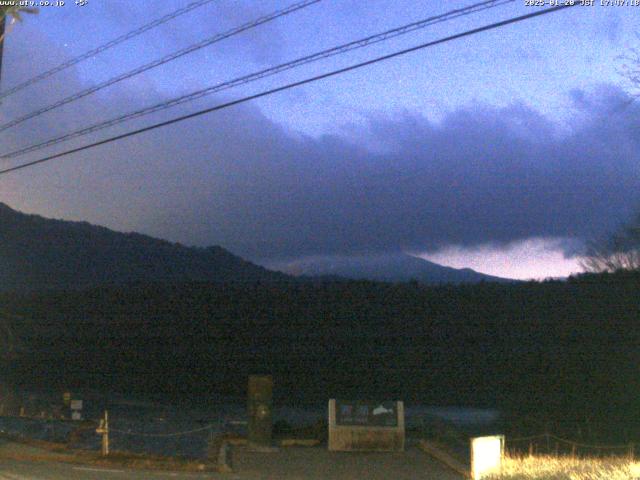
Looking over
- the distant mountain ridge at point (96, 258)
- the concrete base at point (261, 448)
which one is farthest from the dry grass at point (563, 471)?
the distant mountain ridge at point (96, 258)

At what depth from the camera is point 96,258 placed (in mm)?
112750

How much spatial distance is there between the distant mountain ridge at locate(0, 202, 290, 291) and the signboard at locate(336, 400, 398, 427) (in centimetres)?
7856

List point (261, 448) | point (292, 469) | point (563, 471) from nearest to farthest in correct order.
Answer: point (563, 471)
point (292, 469)
point (261, 448)

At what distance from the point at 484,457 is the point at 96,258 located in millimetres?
104297

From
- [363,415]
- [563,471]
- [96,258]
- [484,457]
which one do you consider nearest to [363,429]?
[363,415]

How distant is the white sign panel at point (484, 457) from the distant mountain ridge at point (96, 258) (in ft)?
278

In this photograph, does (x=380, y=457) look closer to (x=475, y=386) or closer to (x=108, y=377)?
(x=475, y=386)

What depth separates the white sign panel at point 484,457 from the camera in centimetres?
1419

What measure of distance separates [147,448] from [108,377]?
4049 centimetres

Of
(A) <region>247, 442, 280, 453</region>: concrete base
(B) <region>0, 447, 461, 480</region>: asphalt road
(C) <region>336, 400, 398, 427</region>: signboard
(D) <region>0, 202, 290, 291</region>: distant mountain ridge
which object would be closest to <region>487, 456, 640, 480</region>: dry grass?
(B) <region>0, 447, 461, 480</region>: asphalt road

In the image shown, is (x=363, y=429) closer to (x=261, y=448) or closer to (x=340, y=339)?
(x=261, y=448)

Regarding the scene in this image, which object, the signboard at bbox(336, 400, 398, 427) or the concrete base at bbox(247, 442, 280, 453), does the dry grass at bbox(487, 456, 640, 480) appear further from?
the concrete base at bbox(247, 442, 280, 453)

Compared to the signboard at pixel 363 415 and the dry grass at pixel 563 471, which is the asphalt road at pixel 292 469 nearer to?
the signboard at pixel 363 415

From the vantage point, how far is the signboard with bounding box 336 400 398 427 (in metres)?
20.5
